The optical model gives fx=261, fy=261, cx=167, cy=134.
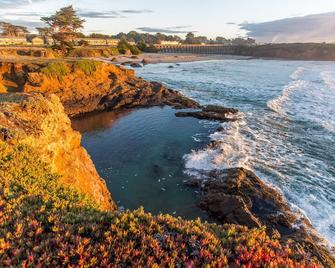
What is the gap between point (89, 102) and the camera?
2834 cm

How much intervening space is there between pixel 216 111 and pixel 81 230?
2399 centimetres

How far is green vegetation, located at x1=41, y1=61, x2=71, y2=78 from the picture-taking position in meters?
26.7

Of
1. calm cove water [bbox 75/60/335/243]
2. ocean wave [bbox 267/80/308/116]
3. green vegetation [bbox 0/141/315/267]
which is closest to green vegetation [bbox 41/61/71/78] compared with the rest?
calm cove water [bbox 75/60/335/243]

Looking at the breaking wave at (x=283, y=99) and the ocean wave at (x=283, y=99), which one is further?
the ocean wave at (x=283, y=99)

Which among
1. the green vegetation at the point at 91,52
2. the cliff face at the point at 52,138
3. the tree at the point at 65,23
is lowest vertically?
the cliff face at the point at 52,138

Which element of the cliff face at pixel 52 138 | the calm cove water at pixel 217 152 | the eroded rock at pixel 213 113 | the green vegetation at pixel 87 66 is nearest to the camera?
the cliff face at pixel 52 138

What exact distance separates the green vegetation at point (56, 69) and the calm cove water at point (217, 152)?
6.61m

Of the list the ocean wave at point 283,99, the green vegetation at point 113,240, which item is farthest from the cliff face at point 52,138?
the ocean wave at point 283,99

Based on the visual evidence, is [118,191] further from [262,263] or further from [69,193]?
[262,263]

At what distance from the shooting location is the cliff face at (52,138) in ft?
27.1

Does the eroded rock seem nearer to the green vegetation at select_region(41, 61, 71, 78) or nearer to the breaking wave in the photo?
the breaking wave

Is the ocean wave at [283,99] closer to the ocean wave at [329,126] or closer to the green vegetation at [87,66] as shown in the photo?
the ocean wave at [329,126]

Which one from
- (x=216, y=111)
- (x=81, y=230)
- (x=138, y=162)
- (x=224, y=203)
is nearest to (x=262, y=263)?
(x=81, y=230)

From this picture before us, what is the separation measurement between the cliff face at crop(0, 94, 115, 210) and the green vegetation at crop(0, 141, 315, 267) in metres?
2.91
